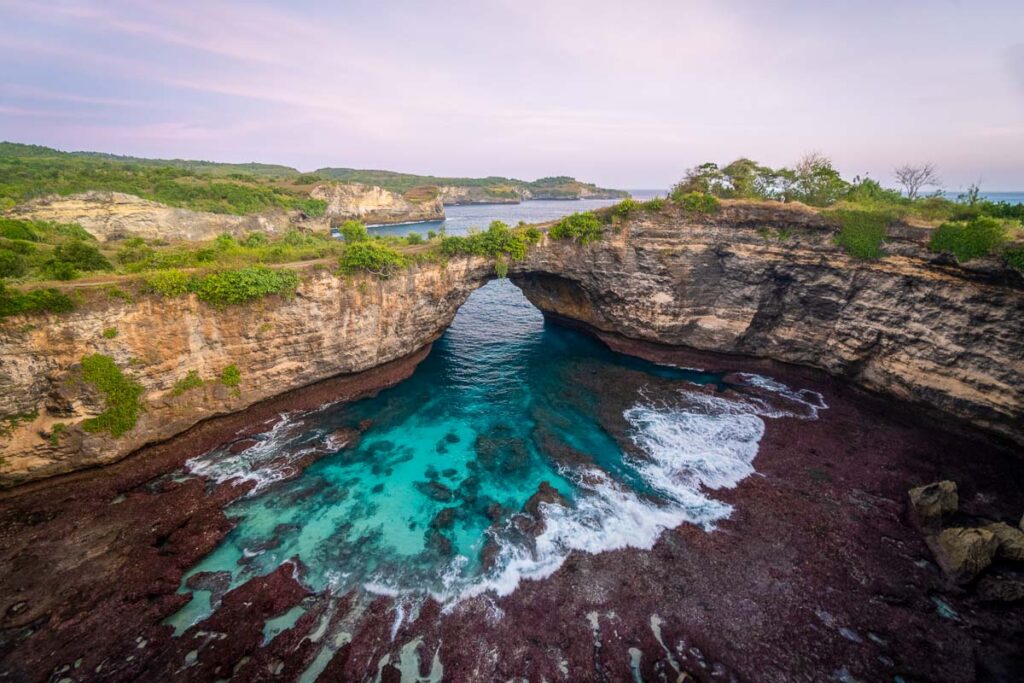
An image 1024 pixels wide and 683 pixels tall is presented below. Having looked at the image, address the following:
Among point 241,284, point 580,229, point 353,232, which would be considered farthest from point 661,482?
point 353,232

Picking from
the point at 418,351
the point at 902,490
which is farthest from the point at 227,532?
the point at 902,490

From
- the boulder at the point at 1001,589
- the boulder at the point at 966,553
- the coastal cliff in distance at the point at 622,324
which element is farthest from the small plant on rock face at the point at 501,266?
the boulder at the point at 1001,589

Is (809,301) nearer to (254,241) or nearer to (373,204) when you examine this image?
(254,241)

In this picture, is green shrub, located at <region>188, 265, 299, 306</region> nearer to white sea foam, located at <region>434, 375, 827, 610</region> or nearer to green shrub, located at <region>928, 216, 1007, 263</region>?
white sea foam, located at <region>434, 375, 827, 610</region>

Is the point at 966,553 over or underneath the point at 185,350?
underneath

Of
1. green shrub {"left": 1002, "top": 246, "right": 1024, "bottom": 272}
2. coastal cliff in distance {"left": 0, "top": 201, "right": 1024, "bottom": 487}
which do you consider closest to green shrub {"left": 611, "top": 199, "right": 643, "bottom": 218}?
coastal cliff in distance {"left": 0, "top": 201, "right": 1024, "bottom": 487}

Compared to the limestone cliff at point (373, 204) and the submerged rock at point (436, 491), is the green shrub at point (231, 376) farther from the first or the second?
the limestone cliff at point (373, 204)
